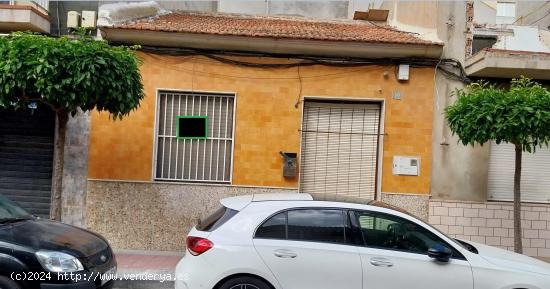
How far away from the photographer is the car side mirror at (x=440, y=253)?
4.74 metres

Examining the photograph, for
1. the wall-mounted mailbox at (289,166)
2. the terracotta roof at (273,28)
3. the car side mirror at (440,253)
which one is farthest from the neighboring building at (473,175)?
the car side mirror at (440,253)

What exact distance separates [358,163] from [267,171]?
1803 millimetres

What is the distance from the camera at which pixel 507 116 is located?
6781 millimetres

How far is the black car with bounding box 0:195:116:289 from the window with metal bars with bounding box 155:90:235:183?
143 inches

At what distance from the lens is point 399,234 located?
198 inches

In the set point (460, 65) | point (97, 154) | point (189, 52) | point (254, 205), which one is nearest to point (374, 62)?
point (460, 65)

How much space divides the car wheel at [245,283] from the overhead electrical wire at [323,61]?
5.00m

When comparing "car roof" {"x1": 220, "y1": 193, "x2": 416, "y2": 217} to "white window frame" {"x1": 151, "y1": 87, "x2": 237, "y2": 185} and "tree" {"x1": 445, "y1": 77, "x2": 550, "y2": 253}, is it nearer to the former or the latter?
"tree" {"x1": 445, "y1": 77, "x2": 550, "y2": 253}

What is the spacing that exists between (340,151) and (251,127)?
182cm

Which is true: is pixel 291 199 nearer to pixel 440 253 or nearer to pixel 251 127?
pixel 440 253

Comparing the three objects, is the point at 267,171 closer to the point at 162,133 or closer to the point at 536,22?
the point at 162,133

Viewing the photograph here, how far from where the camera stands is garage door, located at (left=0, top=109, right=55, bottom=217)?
29.6ft

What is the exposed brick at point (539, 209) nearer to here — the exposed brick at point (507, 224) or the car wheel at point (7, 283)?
the exposed brick at point (507, 224)

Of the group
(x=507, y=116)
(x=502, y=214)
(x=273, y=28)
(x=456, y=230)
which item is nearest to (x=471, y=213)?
(x=456, y=230)
